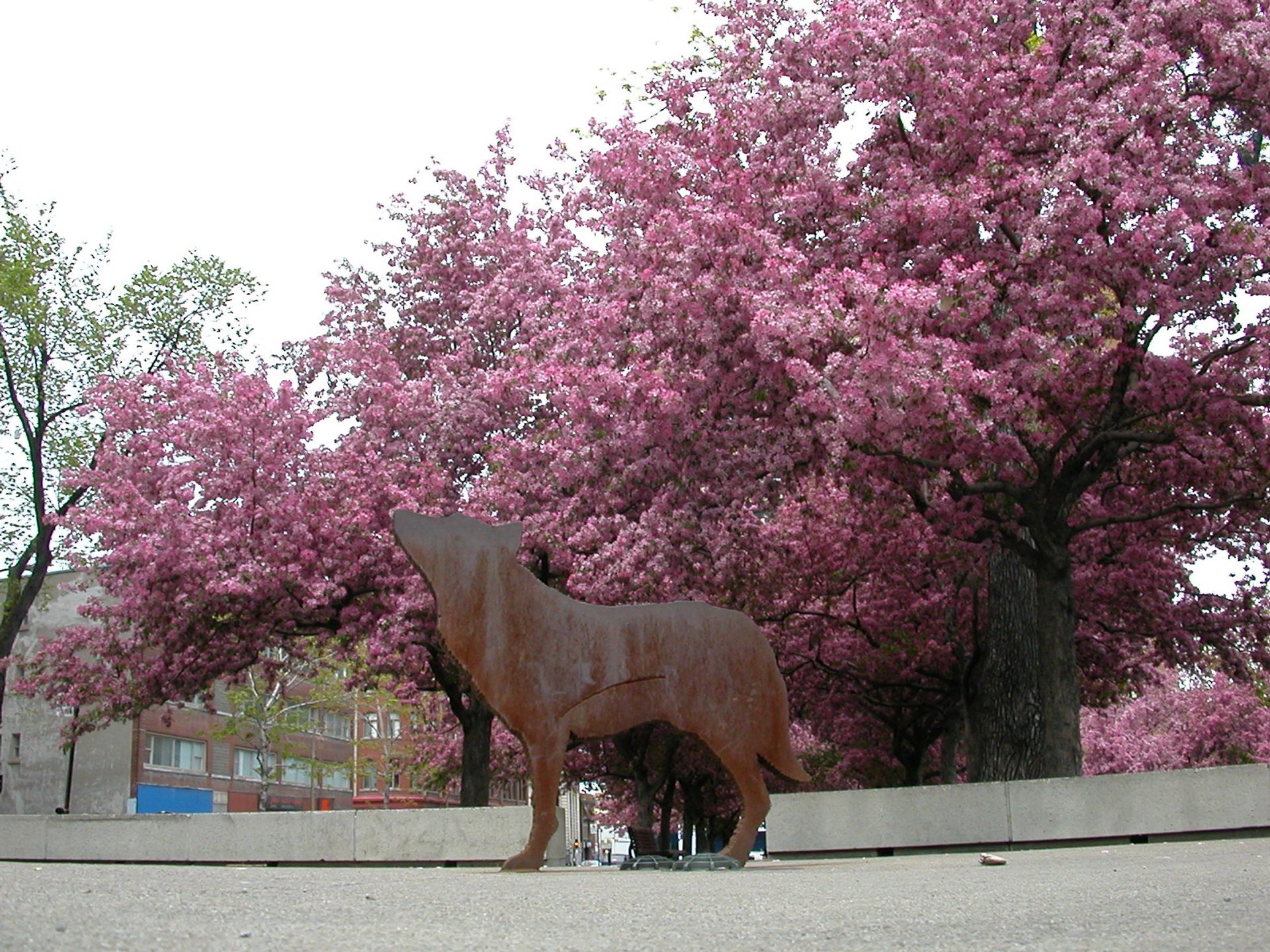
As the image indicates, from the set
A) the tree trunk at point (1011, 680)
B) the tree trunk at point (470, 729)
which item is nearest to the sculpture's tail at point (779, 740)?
the tree trunk at point (1011, 680)

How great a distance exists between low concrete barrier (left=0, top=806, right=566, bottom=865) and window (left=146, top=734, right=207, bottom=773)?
126ft

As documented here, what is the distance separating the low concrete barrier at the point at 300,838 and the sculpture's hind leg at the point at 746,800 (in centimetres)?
265

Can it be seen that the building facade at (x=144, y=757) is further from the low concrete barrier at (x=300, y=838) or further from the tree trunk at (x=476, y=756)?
the low concrete barrier at (x=300, y=838)

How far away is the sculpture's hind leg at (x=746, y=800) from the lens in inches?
484

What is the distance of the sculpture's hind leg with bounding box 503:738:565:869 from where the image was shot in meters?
11.5

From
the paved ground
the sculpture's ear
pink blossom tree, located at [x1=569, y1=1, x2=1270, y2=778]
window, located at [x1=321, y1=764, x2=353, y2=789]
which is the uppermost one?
pink blossom tree, located at [x1=569, y1=1, x2=1270, y2=778]

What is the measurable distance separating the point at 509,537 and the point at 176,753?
51590 mm

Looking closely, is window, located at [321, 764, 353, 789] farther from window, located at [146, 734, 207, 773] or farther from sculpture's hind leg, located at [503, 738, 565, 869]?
sculpture's hind leg, located at [503, 738, 565, 869]

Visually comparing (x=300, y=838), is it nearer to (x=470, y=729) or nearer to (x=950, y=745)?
(x=470, y=729)

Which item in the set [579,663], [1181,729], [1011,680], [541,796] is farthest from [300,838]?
[1181,729]

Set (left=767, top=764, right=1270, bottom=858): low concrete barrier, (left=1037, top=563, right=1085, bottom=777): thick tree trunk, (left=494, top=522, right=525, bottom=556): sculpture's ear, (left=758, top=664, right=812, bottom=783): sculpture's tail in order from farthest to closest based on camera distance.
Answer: (left=1037, top=563, right=1085, bottom=777): thick tree trunk < (left=767, top=764, right=1270, bottom=858): low concrete barrier < (left=758, top=664, right=812, bottom=783): sculpture's tail < (left=494, top=522, right=525, bottom=556): sculpture's ear

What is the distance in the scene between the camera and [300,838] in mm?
16344

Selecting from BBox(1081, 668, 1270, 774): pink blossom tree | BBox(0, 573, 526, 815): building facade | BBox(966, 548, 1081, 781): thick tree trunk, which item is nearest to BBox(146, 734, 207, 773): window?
BBox(0, 573, 526, 815): building facade

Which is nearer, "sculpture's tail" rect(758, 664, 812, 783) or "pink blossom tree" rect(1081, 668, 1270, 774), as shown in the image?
"sculpture's tail" rect(758, 664, 812, 783)
